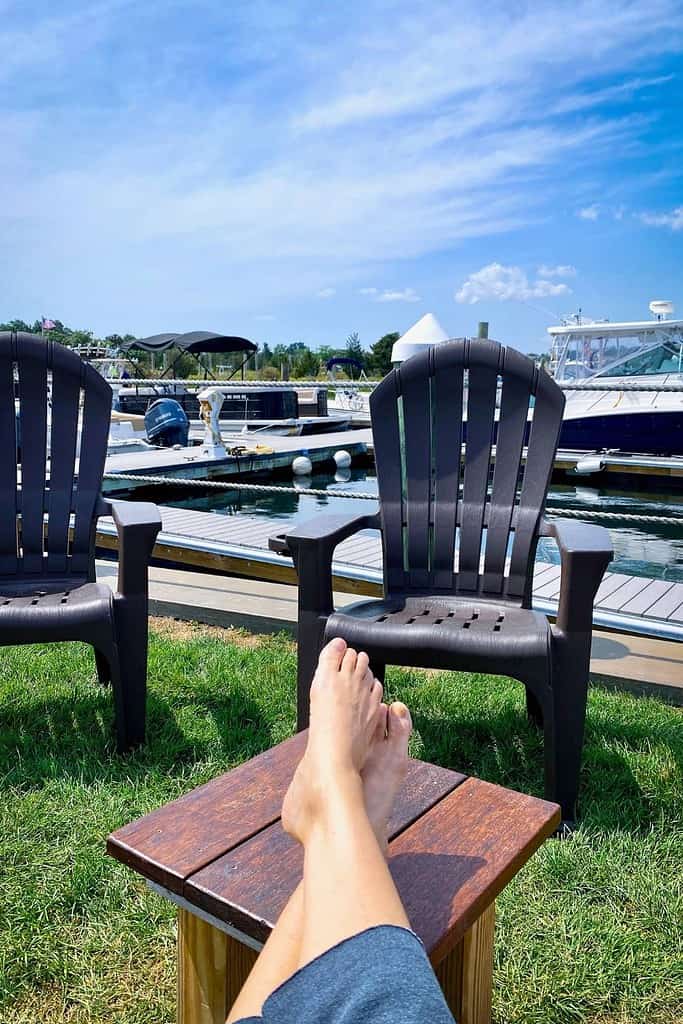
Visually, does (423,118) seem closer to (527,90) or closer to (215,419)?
(527,90)

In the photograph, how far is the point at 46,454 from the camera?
8.56ft

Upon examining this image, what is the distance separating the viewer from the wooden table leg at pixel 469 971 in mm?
957

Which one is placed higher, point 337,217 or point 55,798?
point 337,217

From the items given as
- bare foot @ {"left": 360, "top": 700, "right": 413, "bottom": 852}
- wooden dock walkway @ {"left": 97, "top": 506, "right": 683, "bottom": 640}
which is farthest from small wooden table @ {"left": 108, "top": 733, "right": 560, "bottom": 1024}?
wooden dock walkway @ {"left": 97, "top": 506, "right": 683, "bottom": 640}

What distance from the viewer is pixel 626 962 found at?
1.37 m

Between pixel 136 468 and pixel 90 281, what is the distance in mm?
42524

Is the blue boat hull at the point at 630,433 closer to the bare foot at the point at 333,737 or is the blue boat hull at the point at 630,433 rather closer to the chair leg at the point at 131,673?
the chair leg at the point at 131,673

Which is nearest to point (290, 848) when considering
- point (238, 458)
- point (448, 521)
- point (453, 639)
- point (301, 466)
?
point (453, 639)

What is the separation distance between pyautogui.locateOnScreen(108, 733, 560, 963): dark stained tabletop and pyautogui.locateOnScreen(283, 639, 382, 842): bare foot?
13 cm

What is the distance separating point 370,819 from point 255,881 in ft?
0.66

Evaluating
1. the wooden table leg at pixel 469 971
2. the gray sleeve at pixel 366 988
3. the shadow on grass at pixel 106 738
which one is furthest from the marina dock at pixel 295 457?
the gray sleeve at pixel 366 988

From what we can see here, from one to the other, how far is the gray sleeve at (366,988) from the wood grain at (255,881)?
0.82ft

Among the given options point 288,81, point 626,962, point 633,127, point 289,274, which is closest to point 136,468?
point 288,81

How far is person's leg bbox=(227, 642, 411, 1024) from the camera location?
2.26 ft
